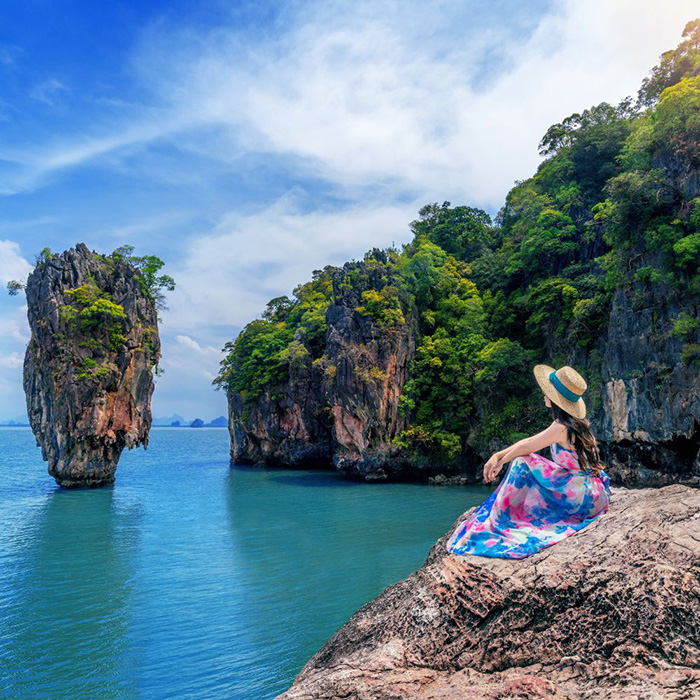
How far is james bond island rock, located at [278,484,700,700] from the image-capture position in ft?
7.84

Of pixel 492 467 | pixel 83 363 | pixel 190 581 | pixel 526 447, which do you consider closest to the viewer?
pixel 526 447

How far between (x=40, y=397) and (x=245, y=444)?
53.5 feet

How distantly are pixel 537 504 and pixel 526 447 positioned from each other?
400 millimetres

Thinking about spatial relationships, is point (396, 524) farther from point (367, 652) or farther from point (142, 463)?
point (142, 463)

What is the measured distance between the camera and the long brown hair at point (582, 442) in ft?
11.6

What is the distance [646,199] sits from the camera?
55.5ft

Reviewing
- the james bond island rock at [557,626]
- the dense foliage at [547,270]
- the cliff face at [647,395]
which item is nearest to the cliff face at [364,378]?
the dense foliage at [547,270]

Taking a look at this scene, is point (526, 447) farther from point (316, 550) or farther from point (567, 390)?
point (316, 550)

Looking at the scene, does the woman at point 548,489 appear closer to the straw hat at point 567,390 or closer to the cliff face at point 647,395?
the straw hat at point 567,390

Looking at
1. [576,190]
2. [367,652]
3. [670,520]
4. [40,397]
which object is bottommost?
[367,652]

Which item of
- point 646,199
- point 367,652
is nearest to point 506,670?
point 367,652

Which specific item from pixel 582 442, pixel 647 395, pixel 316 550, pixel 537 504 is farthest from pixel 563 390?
pixel 647 395

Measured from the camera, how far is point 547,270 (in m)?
25.0

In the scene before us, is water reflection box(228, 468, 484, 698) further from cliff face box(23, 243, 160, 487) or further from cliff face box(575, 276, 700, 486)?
cliff face box(23, 243, 160, 487)
